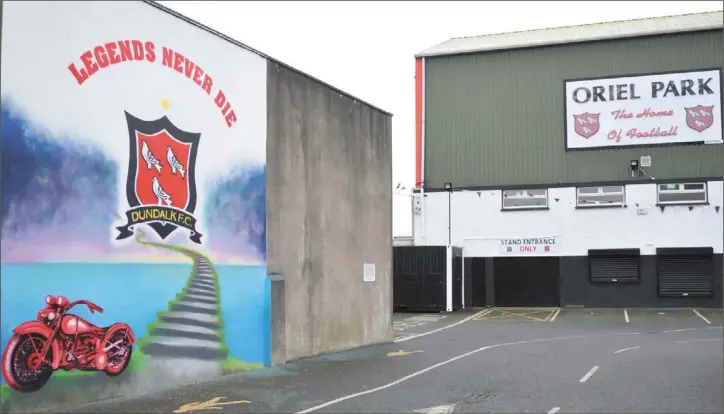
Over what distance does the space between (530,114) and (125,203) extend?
27987 millimetres

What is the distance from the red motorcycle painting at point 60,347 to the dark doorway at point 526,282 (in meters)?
27.0

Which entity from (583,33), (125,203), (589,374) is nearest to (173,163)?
(125,203)

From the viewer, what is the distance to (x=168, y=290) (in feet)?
39.4

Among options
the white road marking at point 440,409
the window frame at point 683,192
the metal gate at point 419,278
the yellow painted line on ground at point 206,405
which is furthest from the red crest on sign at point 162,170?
the window frame at point 683,192

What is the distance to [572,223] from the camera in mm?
34625

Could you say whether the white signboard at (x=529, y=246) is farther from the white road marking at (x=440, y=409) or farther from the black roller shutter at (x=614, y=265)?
the white road marking at (x=440, y=409)

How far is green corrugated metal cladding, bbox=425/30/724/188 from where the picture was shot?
3406 centimetres

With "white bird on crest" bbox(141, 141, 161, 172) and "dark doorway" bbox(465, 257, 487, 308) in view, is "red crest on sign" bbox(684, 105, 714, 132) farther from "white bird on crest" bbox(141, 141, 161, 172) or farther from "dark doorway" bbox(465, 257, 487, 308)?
"white bird on crest" bbox(141, 141, 161, 172)

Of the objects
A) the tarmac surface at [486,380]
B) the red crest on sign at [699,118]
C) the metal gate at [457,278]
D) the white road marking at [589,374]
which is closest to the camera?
the tarmac surface at [486,380]

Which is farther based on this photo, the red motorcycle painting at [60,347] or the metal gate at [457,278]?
the metal gate at [457,278]

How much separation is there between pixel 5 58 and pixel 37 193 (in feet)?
5.96

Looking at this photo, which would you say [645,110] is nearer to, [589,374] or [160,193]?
[589,374]

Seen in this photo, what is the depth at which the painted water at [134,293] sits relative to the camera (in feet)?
31.1

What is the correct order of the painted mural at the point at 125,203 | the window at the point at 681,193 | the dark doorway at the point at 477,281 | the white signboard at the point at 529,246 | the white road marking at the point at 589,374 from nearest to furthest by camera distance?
the painted mural at the point at 125,203 → the white road marking at the point at 589,374 → the window at the point at 681,193 → the white signboard at the point at 529,246 → the dark doorway at the point at 477,281
